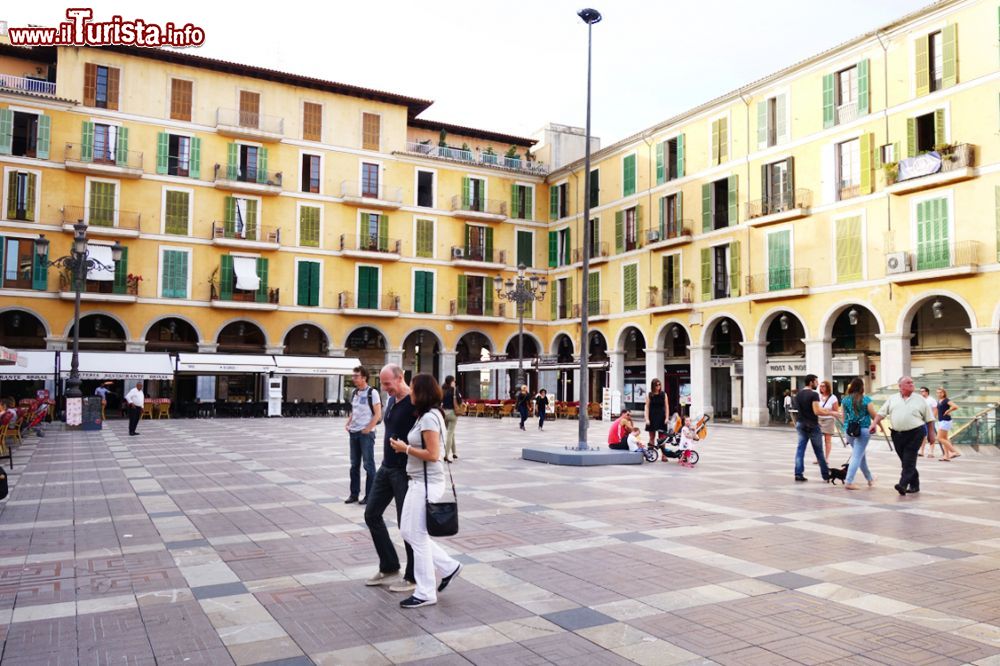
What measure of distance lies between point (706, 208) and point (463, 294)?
1387 cm

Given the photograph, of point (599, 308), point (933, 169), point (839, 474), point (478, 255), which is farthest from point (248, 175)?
point (839, 474)

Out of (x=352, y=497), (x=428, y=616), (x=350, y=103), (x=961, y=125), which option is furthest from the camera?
(x=350, y=103)

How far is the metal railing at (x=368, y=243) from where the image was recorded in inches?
1534

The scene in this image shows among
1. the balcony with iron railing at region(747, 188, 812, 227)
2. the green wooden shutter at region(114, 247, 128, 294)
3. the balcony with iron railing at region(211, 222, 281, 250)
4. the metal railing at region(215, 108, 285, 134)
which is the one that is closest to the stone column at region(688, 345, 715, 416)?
the balcony with iron railing at region(747, 188, 812, 227)

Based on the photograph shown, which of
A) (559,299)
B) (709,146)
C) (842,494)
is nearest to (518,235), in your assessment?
(559,299)

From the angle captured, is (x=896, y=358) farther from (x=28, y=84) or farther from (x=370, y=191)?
(x=28, y=84)

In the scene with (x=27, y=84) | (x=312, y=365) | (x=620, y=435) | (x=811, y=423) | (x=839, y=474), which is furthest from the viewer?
(x=312, y=365)

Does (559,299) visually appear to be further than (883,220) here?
Yes

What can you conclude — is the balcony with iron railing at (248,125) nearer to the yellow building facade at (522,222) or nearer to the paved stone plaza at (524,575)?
the yellow building facade at (522,222)

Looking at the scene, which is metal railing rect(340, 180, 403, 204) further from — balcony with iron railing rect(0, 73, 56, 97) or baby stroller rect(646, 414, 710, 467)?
baby stroller rect(646, 414, 710, 467)

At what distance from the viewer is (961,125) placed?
80.2 feet

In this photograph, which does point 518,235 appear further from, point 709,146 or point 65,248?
point 65,248

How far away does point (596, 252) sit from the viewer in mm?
40250

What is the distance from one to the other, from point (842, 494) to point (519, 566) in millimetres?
6231
